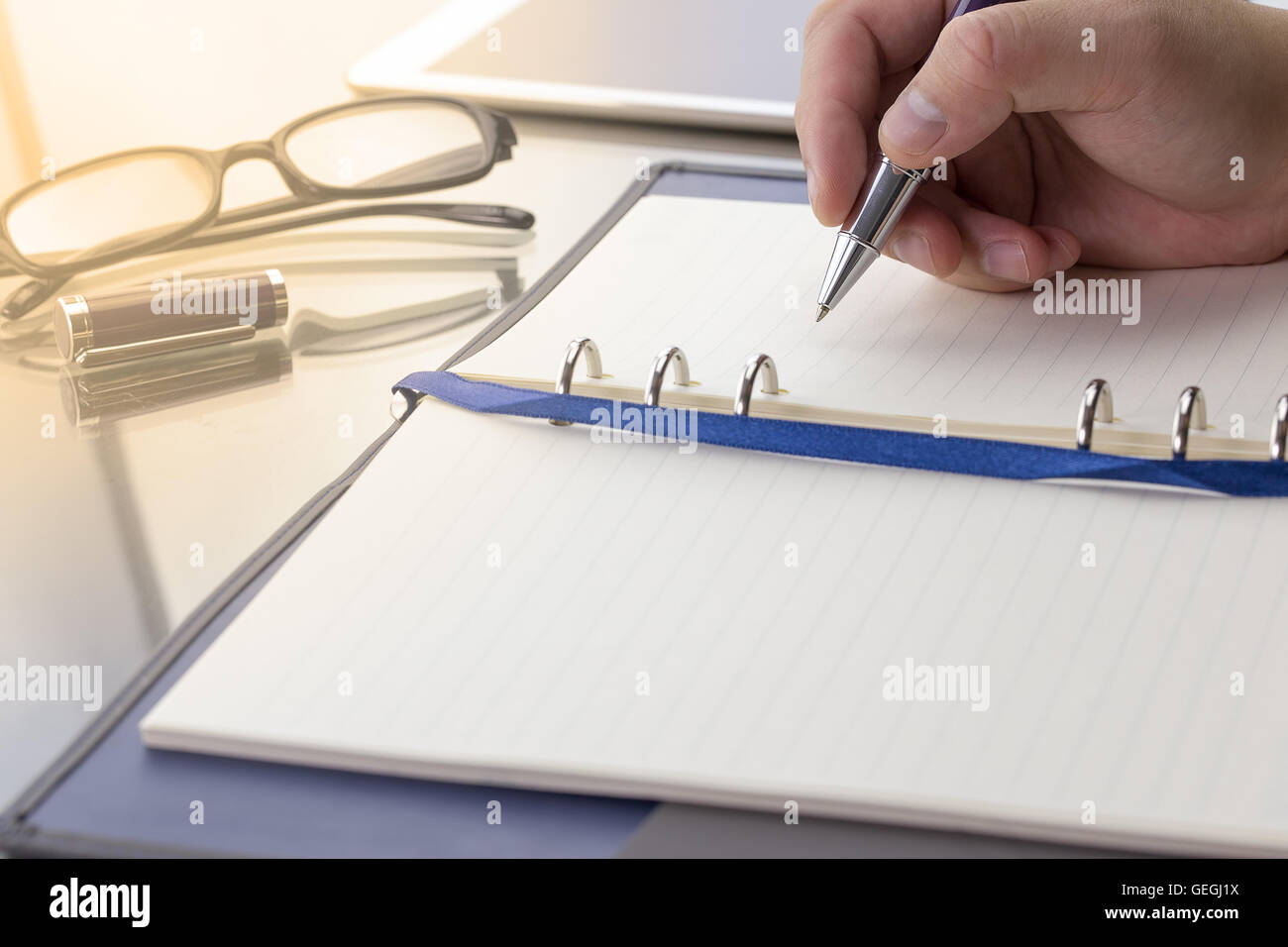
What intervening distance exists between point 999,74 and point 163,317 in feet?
1.62

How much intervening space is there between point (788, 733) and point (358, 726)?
15cm

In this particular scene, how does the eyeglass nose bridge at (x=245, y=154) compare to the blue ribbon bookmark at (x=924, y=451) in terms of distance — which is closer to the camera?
the blue ribbon bookmark at (x=924, y=451)

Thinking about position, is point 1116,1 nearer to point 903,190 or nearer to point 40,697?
point 903,190

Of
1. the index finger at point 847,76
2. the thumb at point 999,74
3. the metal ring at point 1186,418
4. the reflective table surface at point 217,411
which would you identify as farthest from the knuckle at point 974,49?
the reflective table surface at point 217,411

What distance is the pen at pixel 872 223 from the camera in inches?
28.8

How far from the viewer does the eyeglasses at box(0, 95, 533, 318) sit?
0.90 metres

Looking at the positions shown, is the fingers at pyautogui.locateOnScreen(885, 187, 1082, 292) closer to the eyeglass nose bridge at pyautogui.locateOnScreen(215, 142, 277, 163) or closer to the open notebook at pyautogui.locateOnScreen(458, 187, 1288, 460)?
the open notebook at pyautogui.locateOnScreen(458, 187, 1288, 460)

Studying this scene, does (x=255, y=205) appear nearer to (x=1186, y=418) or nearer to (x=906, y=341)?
(x=906, y=341)

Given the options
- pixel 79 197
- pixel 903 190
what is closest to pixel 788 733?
pixel 903 190

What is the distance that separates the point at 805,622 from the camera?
0.50m

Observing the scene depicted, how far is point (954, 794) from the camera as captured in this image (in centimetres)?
43

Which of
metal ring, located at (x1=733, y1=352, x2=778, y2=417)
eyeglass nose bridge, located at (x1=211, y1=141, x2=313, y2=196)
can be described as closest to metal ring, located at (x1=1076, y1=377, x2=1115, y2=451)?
metal ring, located at (x1=733, y1=352, x2=778, y2=417)

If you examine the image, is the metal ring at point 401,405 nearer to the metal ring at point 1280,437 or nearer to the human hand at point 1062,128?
the human hand at point 1062,128
